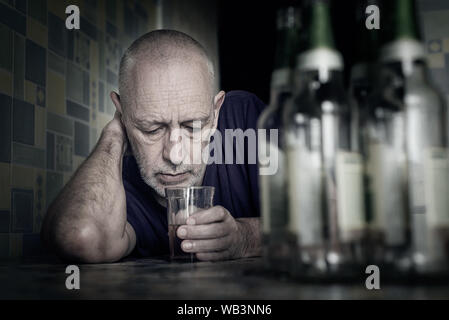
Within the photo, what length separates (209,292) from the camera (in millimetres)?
551

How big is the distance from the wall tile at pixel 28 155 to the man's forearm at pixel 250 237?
72 cm

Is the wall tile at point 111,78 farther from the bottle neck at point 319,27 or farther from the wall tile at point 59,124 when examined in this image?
the bottle neck at point 319,27

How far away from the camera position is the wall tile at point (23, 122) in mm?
1457

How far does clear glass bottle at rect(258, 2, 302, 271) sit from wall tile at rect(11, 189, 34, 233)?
1.08 m

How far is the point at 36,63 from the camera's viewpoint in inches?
62.4

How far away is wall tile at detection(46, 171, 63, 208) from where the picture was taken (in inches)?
65.1

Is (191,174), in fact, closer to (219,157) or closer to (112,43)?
(219,157)

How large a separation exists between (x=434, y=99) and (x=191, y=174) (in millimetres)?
1031

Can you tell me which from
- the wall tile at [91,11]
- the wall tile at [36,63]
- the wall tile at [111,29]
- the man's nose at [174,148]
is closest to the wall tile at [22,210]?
the wall tile at [36,63]

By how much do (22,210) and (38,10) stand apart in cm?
67

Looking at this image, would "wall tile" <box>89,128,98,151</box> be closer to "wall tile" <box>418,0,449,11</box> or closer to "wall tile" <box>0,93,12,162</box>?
"wall tile" <box>0,93,12,162</box>

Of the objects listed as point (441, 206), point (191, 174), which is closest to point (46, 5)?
point (191, 174)

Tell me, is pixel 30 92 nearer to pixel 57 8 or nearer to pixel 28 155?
pixel 28 155

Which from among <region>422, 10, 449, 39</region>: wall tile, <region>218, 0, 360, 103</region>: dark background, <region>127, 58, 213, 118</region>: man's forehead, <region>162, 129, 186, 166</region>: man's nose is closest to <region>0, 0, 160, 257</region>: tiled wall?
<region>127, 58, 213, 118</region>: man's forehead
